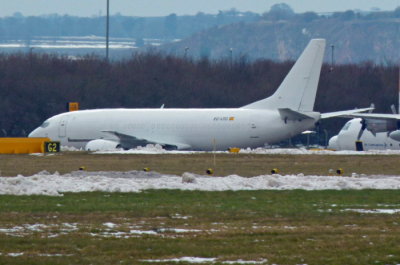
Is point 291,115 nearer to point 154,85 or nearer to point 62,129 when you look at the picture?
point 62,129

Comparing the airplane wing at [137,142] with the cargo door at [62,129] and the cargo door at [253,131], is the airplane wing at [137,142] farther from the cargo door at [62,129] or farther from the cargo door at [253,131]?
the cargo door at [253,131]

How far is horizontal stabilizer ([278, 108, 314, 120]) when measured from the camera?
54.4 meters

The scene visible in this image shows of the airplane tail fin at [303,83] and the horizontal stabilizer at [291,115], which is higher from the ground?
the airplane tail fin at [303,83]

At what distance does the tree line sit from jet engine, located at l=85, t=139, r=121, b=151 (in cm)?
2977

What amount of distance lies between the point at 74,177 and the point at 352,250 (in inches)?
599

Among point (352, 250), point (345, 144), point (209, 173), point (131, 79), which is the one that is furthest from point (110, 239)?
point (131, 79)

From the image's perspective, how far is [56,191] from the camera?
2695cm

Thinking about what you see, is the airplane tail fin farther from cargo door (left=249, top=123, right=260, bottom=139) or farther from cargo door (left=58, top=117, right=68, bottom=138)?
cargo door (left=58, top=117, right=68, bottom=138)

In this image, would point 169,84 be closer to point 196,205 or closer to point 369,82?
point 369,82

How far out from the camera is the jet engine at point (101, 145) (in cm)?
5592

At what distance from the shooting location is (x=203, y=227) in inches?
796

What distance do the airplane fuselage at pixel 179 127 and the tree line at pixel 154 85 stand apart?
27.8m

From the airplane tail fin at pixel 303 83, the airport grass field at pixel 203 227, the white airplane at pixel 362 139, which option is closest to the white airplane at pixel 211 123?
the airplane tail fin at pixel 303 83

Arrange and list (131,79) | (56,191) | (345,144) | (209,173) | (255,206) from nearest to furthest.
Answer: (255,206) < (56,191) < (209,173) < (345,144) < (131,79)
